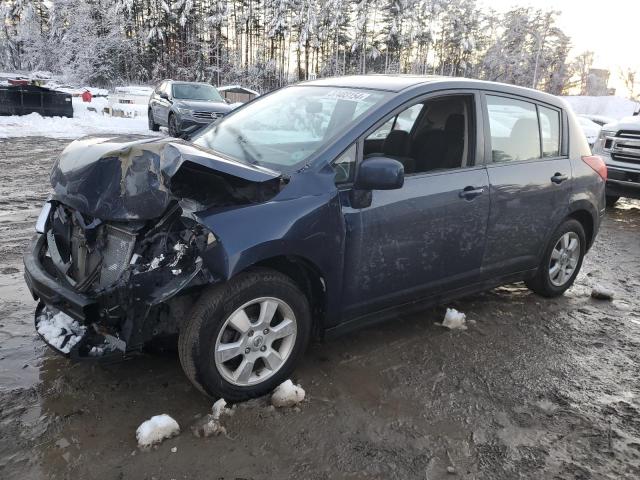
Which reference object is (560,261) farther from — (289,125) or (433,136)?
(289,125)

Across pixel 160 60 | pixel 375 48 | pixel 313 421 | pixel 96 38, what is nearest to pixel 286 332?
pixel 313 421

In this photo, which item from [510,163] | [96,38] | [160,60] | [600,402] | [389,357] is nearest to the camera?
[600,402]

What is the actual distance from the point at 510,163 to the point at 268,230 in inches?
84.8

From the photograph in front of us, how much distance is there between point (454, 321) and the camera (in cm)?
403

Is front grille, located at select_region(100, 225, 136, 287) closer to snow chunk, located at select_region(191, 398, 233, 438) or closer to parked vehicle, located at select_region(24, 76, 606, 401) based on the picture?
parked vehicle, located at select_region(24, 76, 606, 401)

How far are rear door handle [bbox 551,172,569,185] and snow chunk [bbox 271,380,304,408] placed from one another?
8.88 ft

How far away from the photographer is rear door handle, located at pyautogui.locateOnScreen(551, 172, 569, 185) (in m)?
4.21

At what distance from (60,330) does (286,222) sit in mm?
1337

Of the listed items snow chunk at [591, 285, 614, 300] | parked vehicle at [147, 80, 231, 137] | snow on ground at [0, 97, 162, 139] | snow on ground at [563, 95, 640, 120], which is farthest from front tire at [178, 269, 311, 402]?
snow on ground at [563, 95, 640, 120]

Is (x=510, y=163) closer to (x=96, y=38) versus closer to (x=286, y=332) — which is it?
(x=286, y=332)

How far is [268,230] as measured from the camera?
8.79ft

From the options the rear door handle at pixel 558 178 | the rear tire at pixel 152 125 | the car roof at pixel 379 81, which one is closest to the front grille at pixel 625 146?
the rear door handle at pixel 558 178

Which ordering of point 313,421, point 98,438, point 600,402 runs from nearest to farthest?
point 98,438 → point 313,421 → point 600,402

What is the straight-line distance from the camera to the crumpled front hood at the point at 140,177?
8.52 feet
